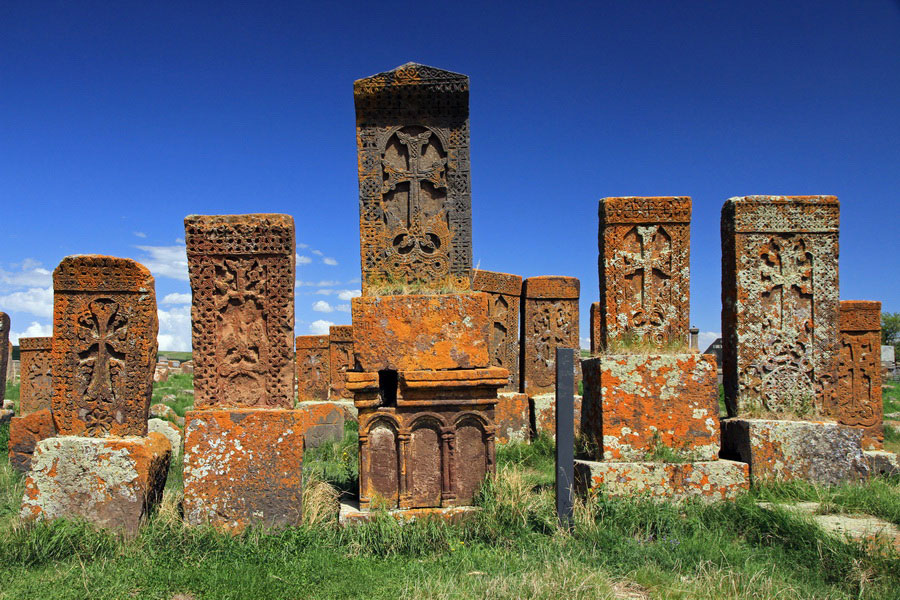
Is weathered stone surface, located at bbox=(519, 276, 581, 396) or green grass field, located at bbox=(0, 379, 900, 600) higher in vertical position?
weathered stone surface, located at bbox=(519, 276, 581, 396)

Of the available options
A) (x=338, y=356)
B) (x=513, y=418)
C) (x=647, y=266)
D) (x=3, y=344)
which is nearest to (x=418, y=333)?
(x=647, y=266)

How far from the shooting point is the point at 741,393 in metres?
5.15

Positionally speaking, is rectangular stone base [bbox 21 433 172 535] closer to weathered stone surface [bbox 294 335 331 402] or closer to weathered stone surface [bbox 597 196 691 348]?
weathered stone surface [bbox 597 196 691 348]

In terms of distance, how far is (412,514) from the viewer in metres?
4.44

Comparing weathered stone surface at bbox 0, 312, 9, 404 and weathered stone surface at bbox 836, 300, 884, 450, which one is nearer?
weathered stone surface at bbox 836, 300, 884, 450

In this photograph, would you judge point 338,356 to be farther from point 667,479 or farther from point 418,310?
point 667,479

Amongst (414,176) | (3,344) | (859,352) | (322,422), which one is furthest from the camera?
(322,422)

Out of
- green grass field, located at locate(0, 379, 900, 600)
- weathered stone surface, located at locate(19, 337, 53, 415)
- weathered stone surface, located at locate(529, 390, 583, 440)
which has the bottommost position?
green grass field, located at locate(0, 379, 900, 600)

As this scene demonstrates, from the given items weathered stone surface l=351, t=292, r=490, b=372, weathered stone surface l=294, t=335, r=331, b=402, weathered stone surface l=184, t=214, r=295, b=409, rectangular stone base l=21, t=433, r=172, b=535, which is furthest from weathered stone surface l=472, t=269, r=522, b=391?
rectangular stone base l=21, t=433, r=172, b=535

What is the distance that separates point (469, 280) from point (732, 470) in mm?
2523

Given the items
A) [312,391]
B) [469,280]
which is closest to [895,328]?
[312,391]

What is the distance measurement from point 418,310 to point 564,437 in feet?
4.64

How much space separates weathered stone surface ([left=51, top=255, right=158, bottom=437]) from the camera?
454 centimetres

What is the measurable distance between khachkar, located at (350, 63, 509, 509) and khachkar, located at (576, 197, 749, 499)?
876mm
